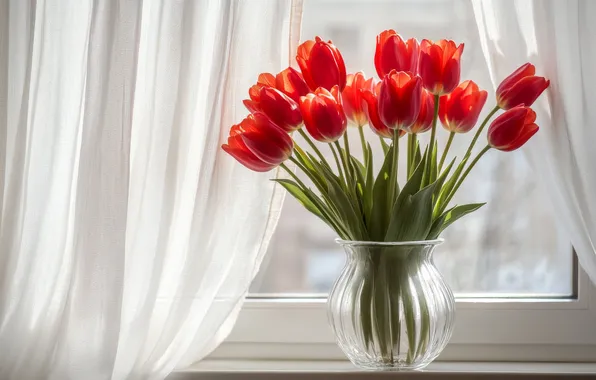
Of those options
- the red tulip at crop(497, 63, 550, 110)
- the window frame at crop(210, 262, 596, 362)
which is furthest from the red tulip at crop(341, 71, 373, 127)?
the window frame at crop(210, 262, 596, 362)

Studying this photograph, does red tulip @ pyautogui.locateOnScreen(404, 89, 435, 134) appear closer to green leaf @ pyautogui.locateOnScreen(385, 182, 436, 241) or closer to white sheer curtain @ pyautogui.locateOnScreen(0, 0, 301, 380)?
green leaf @ pyautogui.locateOnScreen(385, 182, 436, 241)

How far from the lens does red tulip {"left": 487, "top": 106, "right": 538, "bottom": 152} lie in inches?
40.4

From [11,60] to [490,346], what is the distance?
0.99m

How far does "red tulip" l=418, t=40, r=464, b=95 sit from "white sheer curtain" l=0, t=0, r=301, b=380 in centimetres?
25

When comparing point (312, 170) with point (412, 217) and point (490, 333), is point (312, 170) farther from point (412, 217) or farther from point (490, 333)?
point (490, 333)

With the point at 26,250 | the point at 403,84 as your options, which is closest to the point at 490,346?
the point at 403,84

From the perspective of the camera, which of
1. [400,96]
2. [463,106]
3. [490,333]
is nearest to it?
[400,96]

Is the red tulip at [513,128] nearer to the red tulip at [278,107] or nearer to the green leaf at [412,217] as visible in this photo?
the green leaf at [412,217]

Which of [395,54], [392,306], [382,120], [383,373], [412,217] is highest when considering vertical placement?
[395,54]

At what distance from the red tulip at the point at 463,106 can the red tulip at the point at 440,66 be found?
5cm

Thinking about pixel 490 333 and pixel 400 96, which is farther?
pixel 490 333

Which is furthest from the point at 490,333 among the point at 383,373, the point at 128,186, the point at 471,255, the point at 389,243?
the point at 128,186

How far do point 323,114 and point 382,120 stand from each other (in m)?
0.08

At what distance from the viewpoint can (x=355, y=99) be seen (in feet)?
3.47
